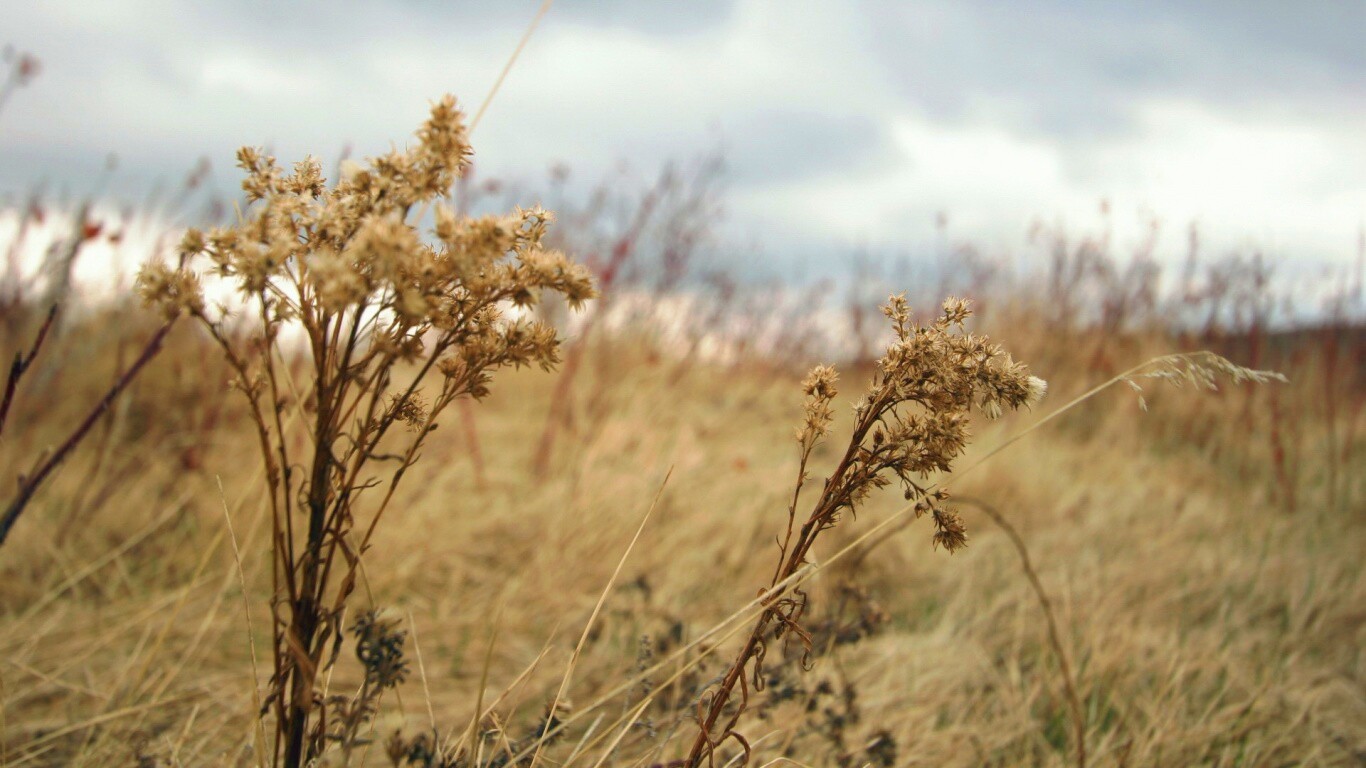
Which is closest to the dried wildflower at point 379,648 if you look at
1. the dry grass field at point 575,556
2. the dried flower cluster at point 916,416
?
the dry grass field at point 575,556

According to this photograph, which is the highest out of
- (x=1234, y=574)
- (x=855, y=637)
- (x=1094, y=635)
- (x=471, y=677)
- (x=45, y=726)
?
(x=1234, y=574)

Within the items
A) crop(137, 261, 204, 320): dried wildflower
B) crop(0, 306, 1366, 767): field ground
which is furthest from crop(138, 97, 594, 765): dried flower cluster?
crop(0, 306, 1366, 767): field ground

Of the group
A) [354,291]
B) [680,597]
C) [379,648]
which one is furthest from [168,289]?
[680,597]

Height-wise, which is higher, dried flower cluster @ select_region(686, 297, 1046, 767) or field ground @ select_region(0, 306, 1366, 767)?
dried flower cluster @ select_region(686, 297, 1046, 767)

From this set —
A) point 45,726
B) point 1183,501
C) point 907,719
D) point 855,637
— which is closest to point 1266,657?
point 907,719

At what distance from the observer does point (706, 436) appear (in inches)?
182

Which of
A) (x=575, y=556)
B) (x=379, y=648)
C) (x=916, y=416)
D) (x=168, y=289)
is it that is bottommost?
(x=575, y=556)

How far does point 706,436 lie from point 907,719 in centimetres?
269

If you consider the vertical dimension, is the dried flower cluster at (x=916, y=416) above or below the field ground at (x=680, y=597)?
above

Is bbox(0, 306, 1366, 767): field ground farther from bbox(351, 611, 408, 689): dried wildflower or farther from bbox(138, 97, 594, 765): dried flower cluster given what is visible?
bbox(138, 97, 594, 765): dried flower cluster

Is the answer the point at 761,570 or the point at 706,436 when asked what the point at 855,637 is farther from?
the point at 706,436

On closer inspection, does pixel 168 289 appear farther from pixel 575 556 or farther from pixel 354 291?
pixel 575 556

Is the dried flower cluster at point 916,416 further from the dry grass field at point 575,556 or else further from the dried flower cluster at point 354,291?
Result: the dried flower cluster at point 354,291

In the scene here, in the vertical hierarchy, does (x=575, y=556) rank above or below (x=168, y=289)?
below
